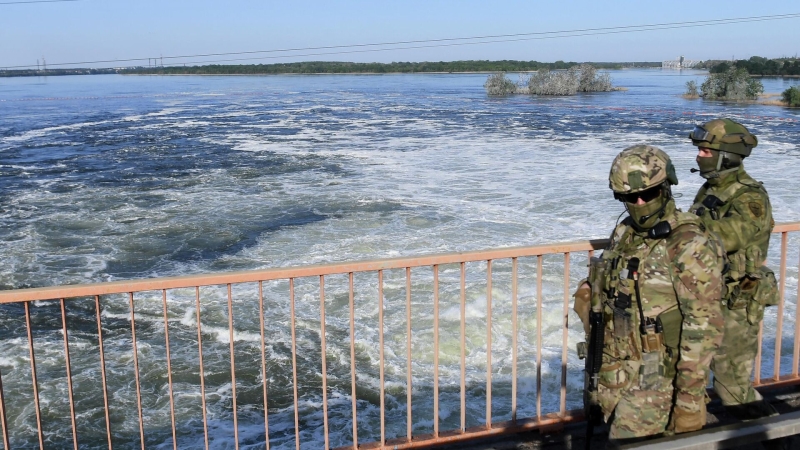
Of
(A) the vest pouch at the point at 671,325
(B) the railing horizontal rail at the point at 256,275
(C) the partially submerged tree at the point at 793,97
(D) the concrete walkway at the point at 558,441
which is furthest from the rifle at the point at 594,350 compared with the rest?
(C) the partially submerged tree at the point at 793,97

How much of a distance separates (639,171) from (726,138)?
1.22 m

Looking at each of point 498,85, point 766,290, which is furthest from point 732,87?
point 766,290

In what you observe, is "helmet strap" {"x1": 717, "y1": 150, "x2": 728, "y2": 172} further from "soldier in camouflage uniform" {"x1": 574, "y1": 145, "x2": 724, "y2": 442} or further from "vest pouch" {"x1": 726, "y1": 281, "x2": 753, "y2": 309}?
"soldier in camouflage uniform" {"x1": 574, "y1": 145, "x2": 724, "y2": 442}

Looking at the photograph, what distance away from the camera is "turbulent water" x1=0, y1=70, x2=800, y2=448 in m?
7.34

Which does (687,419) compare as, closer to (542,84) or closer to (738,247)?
(738,247)

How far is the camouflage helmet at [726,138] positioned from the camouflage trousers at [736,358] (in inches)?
32.3

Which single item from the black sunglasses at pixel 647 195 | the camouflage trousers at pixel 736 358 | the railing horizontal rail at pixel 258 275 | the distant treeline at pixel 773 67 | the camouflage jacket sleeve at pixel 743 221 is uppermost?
the distant treeline at pixel 773 67

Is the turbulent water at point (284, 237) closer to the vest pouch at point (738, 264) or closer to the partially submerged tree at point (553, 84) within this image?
the vest pouch at point (738, 264)

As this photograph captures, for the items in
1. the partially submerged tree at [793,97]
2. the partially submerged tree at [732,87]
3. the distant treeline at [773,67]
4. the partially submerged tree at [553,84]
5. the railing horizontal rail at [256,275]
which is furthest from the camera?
the distant treeline at [773,67]

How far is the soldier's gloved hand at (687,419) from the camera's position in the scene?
279 cm

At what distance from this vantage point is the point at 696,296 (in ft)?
8.71

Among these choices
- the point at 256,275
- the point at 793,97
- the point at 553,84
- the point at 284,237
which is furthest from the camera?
the point at 553,84

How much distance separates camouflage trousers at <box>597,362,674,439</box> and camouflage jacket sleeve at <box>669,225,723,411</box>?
102 mm

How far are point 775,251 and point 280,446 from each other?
32.5ft
